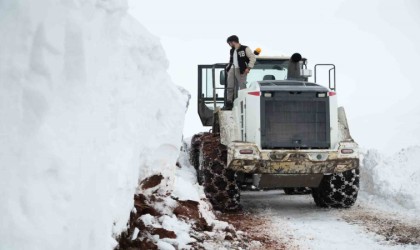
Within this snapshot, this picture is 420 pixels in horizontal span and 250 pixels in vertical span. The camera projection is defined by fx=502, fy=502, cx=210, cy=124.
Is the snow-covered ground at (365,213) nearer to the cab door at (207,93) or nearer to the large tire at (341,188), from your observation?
the large tire at (341,188)

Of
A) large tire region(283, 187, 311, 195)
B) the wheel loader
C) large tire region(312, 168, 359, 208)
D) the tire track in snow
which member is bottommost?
large tire region(283, 187, 311, 195)

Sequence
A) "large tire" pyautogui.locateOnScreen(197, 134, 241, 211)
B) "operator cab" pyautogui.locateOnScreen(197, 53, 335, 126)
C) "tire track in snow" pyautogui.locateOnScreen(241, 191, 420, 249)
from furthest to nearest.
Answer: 1. "operator cab" pyautogui.locateOnScreen(197, 53, 335, 126)
2. "large tire" pyautogui.locateOnScreen(197, 134, 241, 211)
3. "tire track in snow" pyautogui.locateOnScreen(241, 191, 420, 249)

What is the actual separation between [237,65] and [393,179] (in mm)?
3566

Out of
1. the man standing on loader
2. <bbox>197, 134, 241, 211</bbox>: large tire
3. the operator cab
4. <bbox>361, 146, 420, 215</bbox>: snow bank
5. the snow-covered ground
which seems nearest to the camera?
the snow-covered ground

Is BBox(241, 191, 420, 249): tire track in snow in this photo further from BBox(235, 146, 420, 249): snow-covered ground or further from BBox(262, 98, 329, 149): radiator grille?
BBox(262, 98, 329, 149): radiator grille

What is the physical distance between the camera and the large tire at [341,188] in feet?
25.8

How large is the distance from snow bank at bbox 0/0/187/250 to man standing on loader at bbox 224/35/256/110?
4.43 m

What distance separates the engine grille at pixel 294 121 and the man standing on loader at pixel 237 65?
1.19 meters

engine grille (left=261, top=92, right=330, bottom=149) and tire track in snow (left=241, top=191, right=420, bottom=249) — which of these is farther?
engine grille (left=261, top=92, right=330, bottom=149)

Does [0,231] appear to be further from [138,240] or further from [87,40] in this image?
[138,240]

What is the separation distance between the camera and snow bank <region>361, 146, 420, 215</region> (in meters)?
8.16

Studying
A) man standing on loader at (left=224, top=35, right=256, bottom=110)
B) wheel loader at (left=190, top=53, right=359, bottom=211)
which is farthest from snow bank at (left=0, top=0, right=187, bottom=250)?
man standing on loader at (left=224, top=35, right=256, bottom=110)

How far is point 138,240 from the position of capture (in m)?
4.39

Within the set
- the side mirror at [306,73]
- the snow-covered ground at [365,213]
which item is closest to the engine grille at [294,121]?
the side mirror at [306,73]
